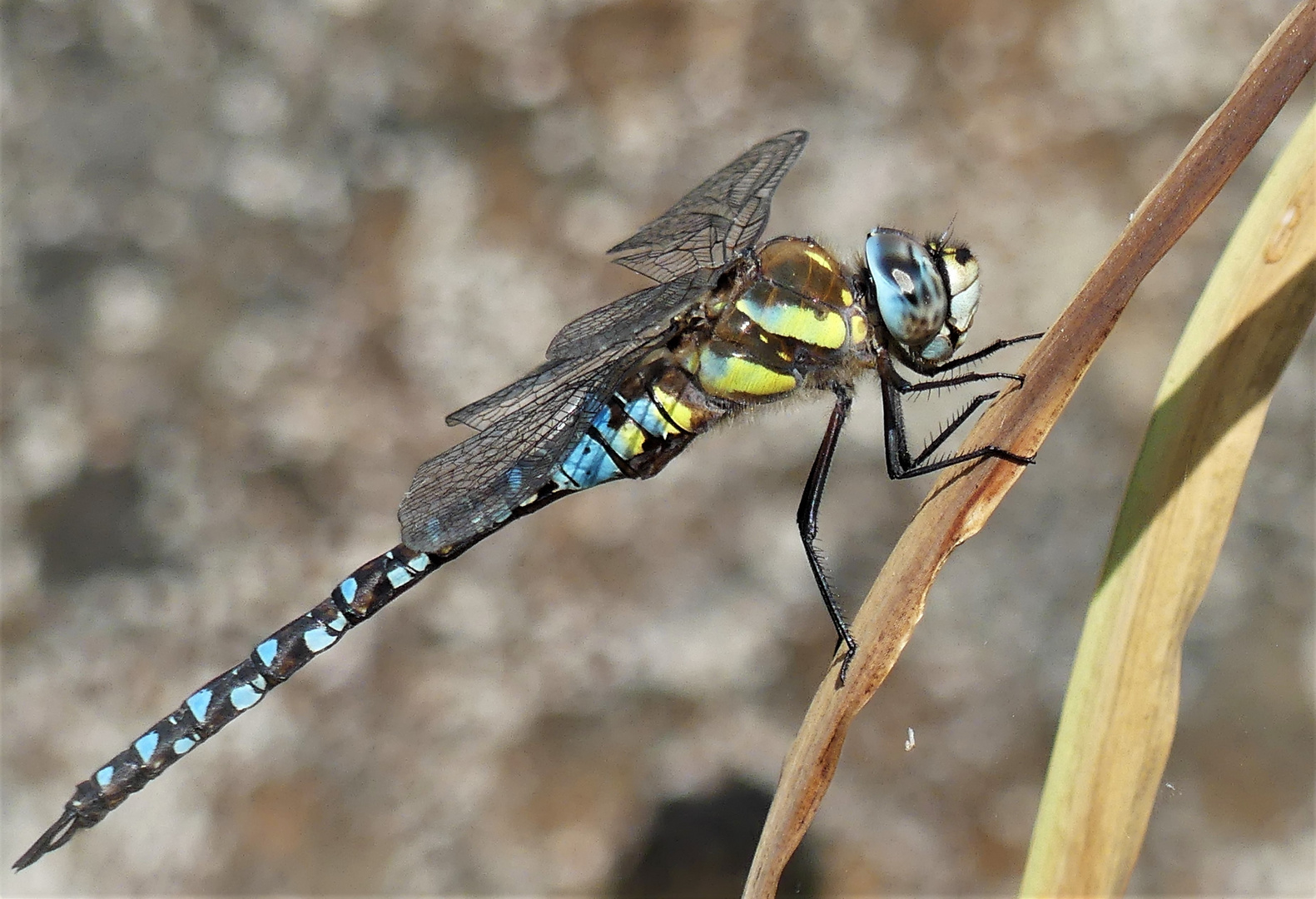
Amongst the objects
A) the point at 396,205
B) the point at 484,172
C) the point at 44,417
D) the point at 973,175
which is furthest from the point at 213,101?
the point at 973,175

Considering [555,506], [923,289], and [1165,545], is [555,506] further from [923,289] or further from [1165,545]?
[1165,545]

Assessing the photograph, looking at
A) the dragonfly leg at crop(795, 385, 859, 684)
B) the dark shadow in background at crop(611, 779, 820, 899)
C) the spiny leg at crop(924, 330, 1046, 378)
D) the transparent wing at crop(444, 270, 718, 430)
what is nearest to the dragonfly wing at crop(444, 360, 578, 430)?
the transparent wing at crop(444, 270, 718, 430)

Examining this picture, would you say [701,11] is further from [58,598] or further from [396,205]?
[58,598]

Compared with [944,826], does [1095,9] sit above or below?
above

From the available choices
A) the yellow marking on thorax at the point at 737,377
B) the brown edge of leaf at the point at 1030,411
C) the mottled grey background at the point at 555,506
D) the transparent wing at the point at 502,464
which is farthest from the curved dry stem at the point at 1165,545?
the mottled grey background at the point at 555,506

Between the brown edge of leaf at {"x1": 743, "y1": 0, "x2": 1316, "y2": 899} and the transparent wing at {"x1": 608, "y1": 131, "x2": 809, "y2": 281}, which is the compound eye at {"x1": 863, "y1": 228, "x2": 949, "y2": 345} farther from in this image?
the brown edge of leaf at {"x1": 743, "y1": 0, "x2": 1316, "y2": 899}
